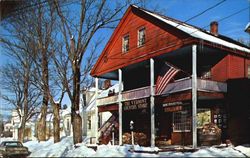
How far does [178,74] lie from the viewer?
67.2 feet

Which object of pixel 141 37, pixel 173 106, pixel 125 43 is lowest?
pixel 173 106

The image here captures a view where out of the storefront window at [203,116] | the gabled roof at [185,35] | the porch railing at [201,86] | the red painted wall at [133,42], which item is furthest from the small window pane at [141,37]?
the storefront window at [203,116]

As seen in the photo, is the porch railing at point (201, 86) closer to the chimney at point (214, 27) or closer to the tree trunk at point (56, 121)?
the chimney at point (214, 27)

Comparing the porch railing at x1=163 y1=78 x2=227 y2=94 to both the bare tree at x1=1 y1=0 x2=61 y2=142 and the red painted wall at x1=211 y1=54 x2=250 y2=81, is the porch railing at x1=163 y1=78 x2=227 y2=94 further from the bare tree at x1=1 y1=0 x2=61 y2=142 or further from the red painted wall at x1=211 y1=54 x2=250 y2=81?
the bare tree at x1=1 y1=0 x2=61 y2=142

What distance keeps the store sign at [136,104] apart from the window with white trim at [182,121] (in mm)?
2063

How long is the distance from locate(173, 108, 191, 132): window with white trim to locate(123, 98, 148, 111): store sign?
206 centimetres

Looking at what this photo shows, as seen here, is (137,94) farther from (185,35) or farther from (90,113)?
(90,113)

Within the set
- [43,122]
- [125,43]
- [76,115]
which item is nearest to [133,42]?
[125,43]

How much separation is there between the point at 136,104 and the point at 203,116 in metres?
4.00

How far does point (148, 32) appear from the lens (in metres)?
20.9

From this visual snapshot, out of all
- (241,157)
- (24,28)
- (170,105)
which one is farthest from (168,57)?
(24,28)

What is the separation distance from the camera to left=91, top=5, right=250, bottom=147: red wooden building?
685 inches

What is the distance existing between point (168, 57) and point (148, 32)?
1898mm

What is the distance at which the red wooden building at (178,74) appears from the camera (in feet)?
57.1
